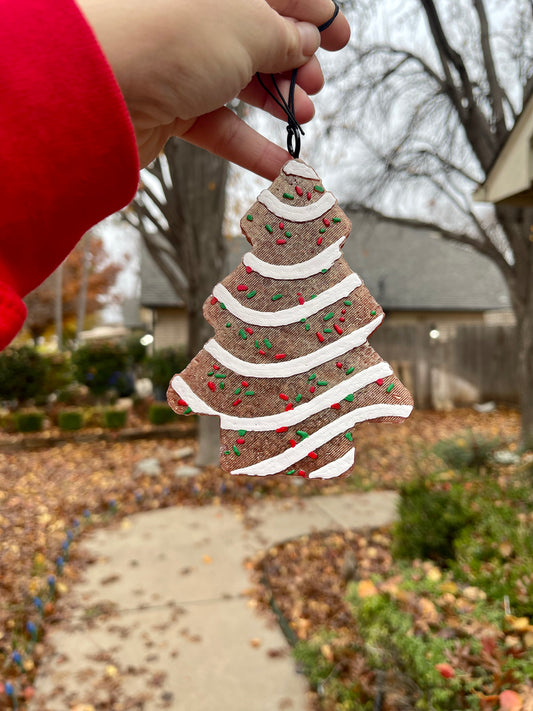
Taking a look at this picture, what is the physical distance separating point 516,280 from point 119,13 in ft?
28.9

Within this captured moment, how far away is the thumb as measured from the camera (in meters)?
1.05

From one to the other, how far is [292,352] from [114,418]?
882cm

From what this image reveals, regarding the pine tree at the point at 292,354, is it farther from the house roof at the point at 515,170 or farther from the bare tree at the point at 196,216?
the bare tree at the point at 196,216

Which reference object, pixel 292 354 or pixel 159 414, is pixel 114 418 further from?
pixel 292 354

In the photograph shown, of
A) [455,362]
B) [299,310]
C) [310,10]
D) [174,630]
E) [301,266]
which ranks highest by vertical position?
[310,10]

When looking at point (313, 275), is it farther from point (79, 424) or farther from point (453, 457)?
point (79, 424)

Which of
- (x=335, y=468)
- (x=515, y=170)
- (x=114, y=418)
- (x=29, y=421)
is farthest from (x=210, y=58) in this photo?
(x=29, y=421)

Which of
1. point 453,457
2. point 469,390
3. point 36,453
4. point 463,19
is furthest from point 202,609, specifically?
point 469,390

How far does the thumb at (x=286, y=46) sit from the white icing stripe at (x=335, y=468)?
903 millimetres

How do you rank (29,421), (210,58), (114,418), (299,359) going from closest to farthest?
(210,58) < (299,359) < (29,421) < (114,418)

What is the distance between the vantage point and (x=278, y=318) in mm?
1221

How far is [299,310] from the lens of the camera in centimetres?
121

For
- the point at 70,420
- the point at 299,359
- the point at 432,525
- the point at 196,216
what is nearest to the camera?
the point at 299,359

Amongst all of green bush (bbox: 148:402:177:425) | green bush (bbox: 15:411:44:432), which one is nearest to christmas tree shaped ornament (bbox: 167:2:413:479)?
green bush (bbox: 148:402:177:425)
